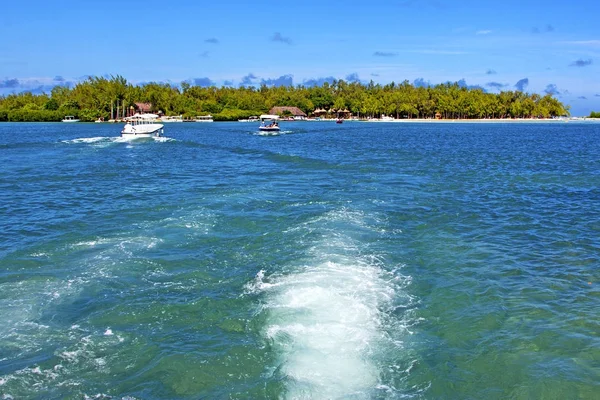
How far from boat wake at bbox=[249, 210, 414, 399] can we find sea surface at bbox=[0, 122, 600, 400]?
5 cm

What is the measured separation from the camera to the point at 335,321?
11430 mm

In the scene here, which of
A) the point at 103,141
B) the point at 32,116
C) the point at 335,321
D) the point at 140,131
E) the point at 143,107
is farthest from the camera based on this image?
the point at 143,107

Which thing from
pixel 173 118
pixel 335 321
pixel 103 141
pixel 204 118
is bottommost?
pixel 335 321

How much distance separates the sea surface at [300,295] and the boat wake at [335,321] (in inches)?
2.0

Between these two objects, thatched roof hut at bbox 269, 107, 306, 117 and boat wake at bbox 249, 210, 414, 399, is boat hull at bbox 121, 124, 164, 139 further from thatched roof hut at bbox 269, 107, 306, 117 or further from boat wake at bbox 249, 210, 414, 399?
thatched roof hut at bbox 269, 107, 306, 117

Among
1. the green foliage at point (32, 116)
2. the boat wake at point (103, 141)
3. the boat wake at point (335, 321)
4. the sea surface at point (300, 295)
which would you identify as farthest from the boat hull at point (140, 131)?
A: the green foliage at point (32, 116)

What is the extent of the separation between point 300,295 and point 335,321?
1691 millimetres

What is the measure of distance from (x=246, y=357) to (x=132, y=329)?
117 inches

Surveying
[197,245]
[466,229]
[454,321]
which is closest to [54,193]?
[197,245]

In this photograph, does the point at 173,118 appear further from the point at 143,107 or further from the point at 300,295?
the point at 300,295

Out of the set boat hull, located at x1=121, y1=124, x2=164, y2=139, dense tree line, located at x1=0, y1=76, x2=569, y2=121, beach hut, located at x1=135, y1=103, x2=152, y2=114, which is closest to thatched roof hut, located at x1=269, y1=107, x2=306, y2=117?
dense tree line, located at x1=0, y1=76, x2=569, y2=121

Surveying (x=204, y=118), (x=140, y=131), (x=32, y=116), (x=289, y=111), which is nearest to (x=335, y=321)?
(x=140, y=131)

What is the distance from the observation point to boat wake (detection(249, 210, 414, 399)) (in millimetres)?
9203

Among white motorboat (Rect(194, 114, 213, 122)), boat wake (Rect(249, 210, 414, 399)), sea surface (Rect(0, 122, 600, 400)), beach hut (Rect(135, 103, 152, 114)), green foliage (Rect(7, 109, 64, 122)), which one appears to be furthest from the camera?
white motorboat (Rect(194, 114, 213, 122))
